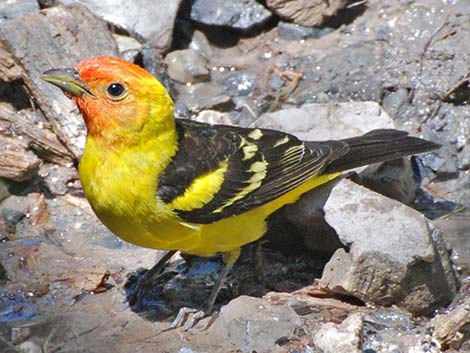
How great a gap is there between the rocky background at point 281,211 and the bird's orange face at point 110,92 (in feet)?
3.82

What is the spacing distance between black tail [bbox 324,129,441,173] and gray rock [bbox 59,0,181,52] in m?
2.27

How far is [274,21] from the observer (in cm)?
857

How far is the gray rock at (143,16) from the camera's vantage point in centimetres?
820

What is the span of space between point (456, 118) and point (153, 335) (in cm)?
312

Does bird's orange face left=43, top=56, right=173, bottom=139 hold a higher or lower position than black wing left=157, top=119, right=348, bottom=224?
higher

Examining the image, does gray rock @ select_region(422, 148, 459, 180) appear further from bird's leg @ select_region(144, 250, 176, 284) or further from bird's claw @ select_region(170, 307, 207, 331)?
bird's claw @ select_region(170, 307, 207, 331)

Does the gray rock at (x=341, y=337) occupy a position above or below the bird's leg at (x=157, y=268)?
above

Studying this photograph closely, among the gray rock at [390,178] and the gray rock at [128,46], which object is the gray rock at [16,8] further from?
the gray rock at [390,178]

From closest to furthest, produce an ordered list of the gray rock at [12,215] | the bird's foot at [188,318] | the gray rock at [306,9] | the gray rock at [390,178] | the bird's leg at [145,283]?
the bird's foot at [188,318], the bird's leg at [145,283], the gray rock at [390,178], the gray rock at [12,215], the gray rock at [306,9]

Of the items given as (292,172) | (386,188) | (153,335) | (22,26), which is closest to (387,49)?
(386,188)

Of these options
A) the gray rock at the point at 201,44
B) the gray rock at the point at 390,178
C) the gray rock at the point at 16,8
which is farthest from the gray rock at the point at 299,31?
the gray rock at the point at 16,8

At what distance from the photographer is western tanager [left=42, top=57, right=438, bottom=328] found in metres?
5.66

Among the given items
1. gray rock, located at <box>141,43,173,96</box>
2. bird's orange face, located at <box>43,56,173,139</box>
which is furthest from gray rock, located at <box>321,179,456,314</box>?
gray rock, located at <box>141,43,173,96</box>

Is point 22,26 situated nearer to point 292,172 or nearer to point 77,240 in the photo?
point 77,240
